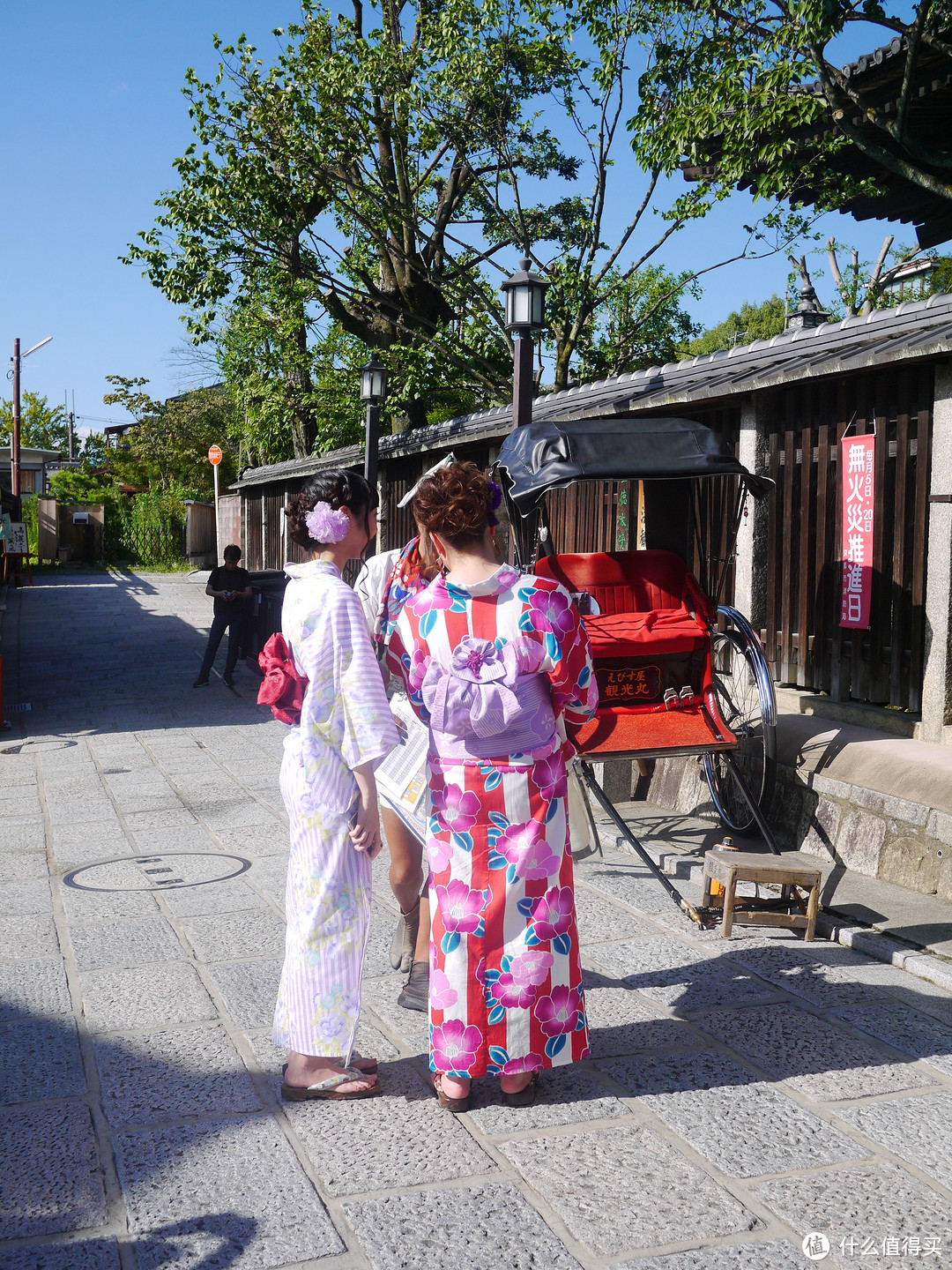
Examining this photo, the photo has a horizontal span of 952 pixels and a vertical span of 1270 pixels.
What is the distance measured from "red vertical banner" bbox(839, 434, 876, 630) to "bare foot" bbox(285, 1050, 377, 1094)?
13.3 ft

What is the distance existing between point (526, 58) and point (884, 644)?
11.6m

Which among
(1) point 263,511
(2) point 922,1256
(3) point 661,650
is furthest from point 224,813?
(1) point 263,511

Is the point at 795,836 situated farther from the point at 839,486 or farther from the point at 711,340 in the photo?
the point at 711,340

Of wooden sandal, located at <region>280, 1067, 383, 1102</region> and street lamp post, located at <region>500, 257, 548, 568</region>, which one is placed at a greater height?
street lamp post, located at <region>500, 257, 548, 568</region>

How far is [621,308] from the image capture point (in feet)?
56.5

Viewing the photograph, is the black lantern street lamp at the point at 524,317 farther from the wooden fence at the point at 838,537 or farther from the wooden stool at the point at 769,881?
the wooden stool at the point at 769,881

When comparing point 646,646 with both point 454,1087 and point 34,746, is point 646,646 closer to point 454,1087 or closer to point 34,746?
point 454,1087

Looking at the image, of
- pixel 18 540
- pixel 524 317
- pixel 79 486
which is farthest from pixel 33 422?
pixel 524 317

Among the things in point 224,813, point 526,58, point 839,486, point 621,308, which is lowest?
point 224,813

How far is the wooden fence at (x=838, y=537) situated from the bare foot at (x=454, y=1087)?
12.1ft

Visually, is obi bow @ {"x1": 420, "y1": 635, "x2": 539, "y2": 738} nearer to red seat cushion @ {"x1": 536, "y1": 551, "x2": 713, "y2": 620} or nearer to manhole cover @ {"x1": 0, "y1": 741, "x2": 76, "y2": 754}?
red seat cushion @ {"x1": 536, "y1": 551, "x2": 713, "y2": 620}

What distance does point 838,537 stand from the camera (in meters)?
6.29

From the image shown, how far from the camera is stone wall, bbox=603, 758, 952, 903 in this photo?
4953 mm

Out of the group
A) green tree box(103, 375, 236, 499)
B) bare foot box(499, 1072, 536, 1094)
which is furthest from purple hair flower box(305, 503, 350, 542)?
green tree box(103, 375, 236, 499)
